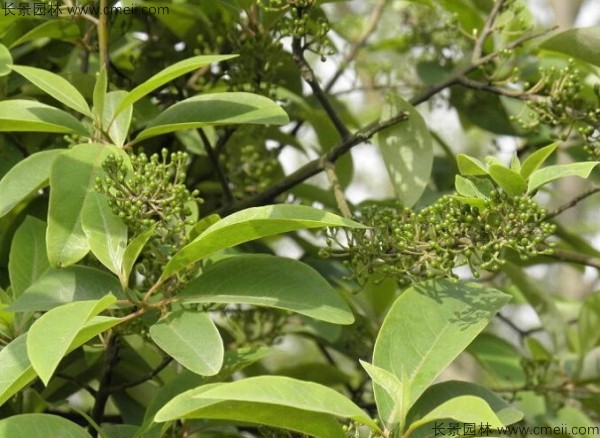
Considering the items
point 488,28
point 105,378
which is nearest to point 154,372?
point 105,378

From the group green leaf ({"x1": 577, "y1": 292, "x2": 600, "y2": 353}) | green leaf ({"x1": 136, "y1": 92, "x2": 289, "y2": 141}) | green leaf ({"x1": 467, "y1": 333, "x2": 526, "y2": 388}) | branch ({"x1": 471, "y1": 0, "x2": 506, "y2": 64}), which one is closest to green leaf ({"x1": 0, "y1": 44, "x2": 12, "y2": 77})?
green leaf ({"x1": 136, "y1": 92, "x2": 289, "y2": 141})

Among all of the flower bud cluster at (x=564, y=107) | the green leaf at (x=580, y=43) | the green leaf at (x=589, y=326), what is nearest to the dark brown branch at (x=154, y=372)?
the flower bud cluster at (x=564, y=107)

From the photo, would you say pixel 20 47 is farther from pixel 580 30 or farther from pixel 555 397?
pixel 555 397

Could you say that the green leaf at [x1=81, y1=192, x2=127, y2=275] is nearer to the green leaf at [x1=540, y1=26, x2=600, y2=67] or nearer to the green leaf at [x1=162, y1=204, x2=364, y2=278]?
the green leaf at [x1=162, y1=204, x2=364, y2=278]

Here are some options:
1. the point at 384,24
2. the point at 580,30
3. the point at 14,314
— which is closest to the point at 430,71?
the point at 580,30

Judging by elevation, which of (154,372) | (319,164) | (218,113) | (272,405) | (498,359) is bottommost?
(498,359)

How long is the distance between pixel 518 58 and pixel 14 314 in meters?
0.97

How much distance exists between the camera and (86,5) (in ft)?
4.31

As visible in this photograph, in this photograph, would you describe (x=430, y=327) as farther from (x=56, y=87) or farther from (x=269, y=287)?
(x=56, y=87)

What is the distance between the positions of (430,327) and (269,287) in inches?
7.1

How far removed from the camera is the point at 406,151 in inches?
49.5

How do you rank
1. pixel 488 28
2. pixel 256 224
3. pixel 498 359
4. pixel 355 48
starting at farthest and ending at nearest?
pixel 355 48, pixel 498 359, pixel 488 28, pixel 256 224

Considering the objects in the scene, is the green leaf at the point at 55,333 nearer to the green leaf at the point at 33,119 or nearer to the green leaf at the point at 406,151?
the green leaf at the point at 33,119

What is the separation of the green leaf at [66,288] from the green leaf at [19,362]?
7 centimetres
